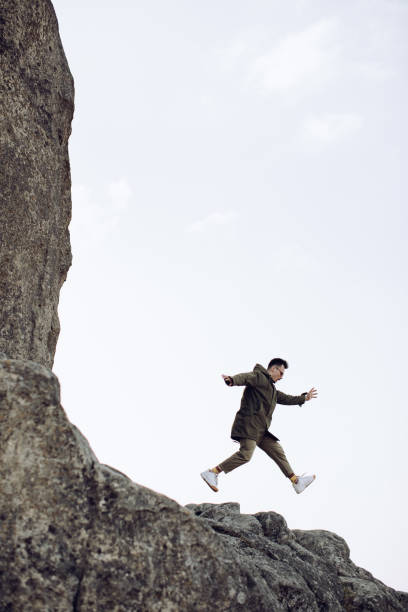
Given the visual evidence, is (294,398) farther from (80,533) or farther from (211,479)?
(80,533)

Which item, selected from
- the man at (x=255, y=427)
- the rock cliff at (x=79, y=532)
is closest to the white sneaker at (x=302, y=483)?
the man at (x=255, y=427)

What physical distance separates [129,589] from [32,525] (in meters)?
0.98

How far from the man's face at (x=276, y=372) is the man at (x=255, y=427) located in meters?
0.06

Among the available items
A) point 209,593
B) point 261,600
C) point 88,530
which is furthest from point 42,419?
point 261,600

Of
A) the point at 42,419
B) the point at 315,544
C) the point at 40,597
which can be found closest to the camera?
the point at 40,597

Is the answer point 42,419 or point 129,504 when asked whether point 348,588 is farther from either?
point 42,419

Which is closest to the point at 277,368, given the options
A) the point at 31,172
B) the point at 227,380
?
the point at 227,380

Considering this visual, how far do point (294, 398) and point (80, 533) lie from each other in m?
8.10

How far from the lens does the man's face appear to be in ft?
41.3

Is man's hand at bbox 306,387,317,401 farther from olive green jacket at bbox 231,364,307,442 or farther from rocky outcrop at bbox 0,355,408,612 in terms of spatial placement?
rocky outcrop at bbox 0,355,408,612

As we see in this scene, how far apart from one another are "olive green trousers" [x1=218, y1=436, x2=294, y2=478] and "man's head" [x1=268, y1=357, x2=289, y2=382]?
119 centimetres

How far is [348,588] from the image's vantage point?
8859 millimetres

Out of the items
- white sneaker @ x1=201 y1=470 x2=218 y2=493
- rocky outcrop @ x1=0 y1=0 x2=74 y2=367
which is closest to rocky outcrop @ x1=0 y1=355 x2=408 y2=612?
rocky outcrop @ x1=0 y1=0 x2=74 y2=367

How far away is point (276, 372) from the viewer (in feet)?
41.3
